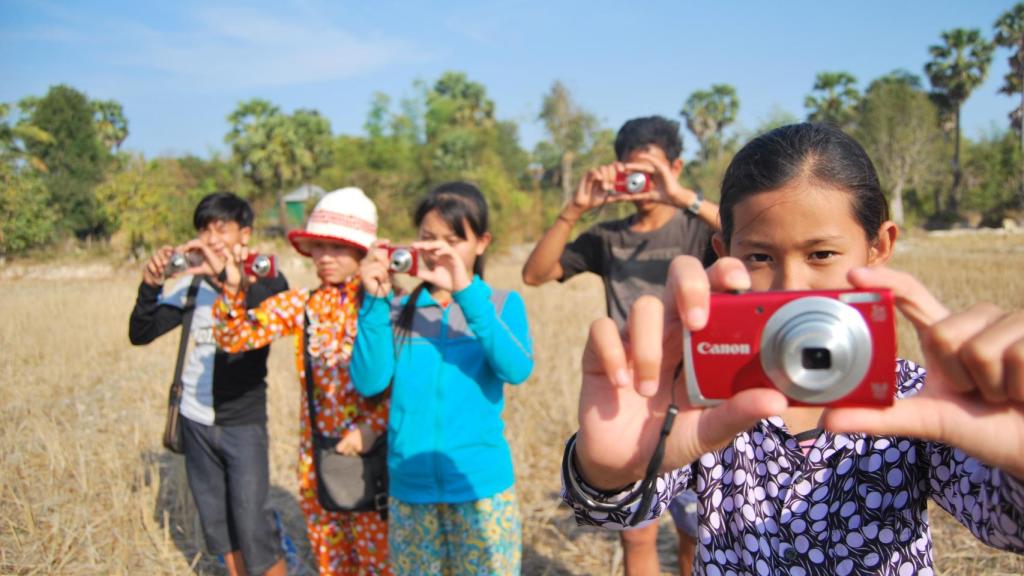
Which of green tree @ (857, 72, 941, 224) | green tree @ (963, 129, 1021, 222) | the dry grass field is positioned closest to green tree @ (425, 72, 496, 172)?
green tree @ (857, 72, 941, 224)

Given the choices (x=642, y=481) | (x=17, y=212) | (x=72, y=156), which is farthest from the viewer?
(x=72, y=156)

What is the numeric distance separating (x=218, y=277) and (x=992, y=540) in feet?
9.56

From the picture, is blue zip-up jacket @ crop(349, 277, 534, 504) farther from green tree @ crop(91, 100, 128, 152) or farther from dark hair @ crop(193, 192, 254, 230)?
green tree @ crop(91, 100, 128, 152)

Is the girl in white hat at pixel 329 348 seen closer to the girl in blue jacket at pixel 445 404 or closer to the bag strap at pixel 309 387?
the bag strap at pixel 309 387

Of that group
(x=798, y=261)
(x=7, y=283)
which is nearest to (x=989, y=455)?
(x=798, y=261)

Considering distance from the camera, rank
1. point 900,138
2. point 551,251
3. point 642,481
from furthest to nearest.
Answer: point 900,138 → point 551,251 → point 642,481

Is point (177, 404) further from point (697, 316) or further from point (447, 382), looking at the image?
point (697, 316)

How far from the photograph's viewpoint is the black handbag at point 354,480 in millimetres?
2678

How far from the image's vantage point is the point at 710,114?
213 feet

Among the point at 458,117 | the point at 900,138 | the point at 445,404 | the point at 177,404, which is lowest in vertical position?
the point at 177,404

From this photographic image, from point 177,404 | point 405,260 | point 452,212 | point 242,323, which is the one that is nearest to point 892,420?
point 405,260

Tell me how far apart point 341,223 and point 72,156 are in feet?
89.0

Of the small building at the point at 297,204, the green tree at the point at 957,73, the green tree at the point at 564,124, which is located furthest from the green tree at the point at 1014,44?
the small building at the point at 297,204

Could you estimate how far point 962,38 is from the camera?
4106cm
